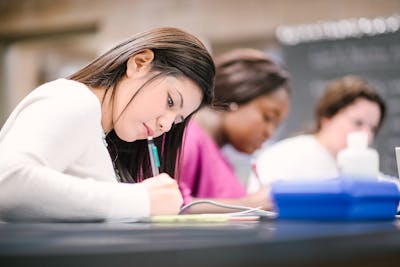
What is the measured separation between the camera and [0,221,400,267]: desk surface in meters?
0.49

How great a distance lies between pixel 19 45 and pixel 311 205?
3.94 metres

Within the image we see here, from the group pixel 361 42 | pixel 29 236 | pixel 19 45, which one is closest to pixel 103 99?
pixel 29 236

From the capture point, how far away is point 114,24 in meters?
4.10

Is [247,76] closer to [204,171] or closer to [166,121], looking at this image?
[204,171]

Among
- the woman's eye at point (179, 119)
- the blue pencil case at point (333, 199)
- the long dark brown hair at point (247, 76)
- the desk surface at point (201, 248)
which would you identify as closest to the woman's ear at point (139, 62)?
the woman's eye at point (179, 119)

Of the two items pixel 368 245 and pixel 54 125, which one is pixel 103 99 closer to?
pixel 54 125

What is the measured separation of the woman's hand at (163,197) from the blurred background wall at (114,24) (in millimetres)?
2622

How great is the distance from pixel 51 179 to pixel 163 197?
0.64ft

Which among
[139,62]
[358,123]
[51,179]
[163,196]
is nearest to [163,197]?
[163,196]

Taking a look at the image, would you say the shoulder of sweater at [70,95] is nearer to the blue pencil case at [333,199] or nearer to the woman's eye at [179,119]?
the woman's eye at [179,119]

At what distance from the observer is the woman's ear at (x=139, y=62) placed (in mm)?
1216

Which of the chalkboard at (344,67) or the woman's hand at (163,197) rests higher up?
the chalkboard at (344,67)

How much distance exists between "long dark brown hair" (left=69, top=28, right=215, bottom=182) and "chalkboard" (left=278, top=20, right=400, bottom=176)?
236 cm

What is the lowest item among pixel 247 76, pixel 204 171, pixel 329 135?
pixel 204 171
